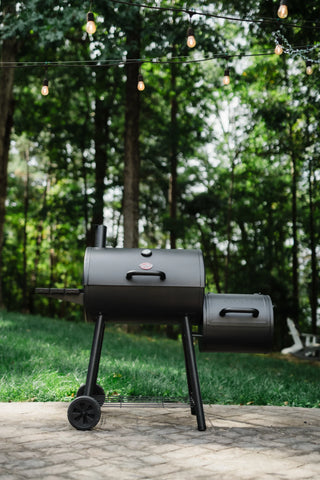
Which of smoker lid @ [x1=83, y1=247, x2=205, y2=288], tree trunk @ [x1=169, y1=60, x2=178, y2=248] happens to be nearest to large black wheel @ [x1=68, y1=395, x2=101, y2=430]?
smoker lid @ [x1=83, y1=247, x2=205, y2=288]

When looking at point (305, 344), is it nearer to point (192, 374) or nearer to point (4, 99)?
point (4, 99)

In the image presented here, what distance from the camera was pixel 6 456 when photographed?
2895mm

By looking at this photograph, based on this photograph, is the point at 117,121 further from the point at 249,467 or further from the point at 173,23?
the point at 249,467

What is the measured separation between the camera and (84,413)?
3.63 metres

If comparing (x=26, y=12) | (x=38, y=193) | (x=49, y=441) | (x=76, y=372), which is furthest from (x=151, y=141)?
(x=49, y=441)

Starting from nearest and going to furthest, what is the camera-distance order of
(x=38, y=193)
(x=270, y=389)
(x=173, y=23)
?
(x=270, y=389), (x=173, y=23), (x=38, y=193)

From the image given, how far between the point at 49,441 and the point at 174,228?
11951mm

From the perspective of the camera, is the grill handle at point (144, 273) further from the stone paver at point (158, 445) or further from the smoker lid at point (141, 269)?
the stone paver at point (158, 445)

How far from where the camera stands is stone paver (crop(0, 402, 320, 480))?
2715 mm

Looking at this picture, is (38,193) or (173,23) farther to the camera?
(38,193)

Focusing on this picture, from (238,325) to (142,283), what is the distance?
758 mm

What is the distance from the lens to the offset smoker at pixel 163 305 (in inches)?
148

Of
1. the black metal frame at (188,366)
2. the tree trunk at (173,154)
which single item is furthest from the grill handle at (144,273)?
the tree trunk at (173,154)

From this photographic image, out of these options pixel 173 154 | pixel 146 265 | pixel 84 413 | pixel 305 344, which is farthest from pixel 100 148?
pixel 84 413
